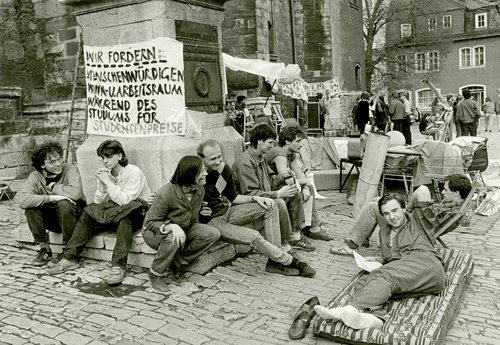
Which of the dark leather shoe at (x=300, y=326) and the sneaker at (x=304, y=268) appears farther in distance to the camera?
the sneaker at (x=304, y=268)

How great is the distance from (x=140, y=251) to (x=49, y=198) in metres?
0.99

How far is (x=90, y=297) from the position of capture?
4.61m

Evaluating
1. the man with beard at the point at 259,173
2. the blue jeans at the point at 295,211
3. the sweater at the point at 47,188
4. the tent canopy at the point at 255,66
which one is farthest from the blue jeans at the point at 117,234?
the tent canopy at the point at 255,66

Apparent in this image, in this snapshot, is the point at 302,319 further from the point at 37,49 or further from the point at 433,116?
the point at 433,116

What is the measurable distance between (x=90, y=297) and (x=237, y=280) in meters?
1.25

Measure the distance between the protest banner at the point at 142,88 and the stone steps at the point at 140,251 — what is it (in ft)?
3.69

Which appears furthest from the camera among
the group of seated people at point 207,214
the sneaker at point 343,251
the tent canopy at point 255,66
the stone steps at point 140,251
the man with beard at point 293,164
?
the tent canopy at point 255,66

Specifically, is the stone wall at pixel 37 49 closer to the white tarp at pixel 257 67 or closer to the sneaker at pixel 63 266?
the white tarp at pixel 257 67

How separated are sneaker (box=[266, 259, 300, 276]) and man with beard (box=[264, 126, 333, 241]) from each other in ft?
3.78

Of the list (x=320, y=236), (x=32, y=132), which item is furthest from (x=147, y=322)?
(x=32, y=132)

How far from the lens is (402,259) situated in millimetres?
4301

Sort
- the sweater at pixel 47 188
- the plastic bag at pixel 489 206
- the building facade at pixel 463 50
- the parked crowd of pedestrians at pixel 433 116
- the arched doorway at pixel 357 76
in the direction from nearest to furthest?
1. the sweater at pixel 47 188
2. the plastic bag at pixel 489 206
3. the parked crowd of pedestrians at pixel 433 116
4. the arched doorway at pixel 357 76
5. the building facade at pixel 463 50

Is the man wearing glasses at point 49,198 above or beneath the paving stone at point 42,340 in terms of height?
above

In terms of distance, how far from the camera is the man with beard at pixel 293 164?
20.3 feet
